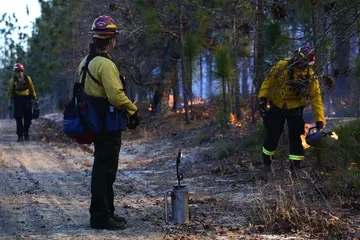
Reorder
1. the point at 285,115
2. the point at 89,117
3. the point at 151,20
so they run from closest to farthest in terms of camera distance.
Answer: the point at 89,117
the point at 285,115
the point at 151,20

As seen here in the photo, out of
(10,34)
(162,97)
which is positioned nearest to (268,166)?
(162,97)

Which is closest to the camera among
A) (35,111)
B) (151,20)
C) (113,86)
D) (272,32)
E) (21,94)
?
(113,86)

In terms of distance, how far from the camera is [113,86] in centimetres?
560

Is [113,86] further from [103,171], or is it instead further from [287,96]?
[287,96]

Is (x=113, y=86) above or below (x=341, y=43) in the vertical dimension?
below

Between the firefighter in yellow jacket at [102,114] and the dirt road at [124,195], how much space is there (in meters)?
0.19

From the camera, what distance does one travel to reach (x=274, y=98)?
27.5 ft

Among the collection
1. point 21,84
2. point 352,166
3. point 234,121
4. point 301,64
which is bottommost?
point 352,166

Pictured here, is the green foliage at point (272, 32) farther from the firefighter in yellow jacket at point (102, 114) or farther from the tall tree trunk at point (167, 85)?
the tall tree trunk at point (167, 85)

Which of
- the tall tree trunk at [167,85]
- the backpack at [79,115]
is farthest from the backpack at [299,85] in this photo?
the tall tree trunk at [167,85]

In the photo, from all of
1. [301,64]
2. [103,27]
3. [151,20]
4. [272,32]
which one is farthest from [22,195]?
[151,20]

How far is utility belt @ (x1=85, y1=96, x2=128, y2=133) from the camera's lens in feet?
18.8

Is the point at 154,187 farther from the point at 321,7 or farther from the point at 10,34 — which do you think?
the point at 10,34

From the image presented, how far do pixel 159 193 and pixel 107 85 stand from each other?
107 inches
